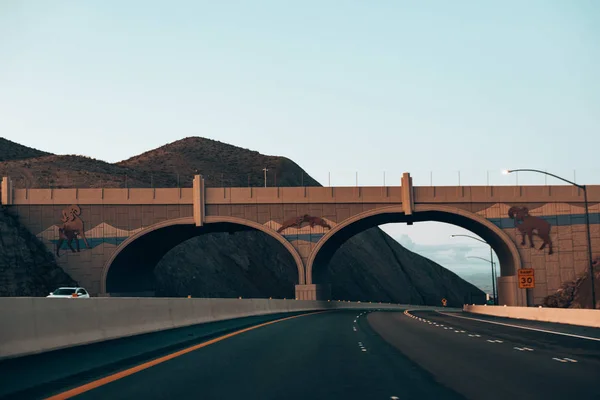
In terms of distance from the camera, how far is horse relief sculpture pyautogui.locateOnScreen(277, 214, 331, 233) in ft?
240

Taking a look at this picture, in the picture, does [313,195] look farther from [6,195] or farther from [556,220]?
[6,195]

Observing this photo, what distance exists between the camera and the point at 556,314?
123 feet

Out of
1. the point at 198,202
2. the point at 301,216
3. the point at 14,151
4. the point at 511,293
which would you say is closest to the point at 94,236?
the point at 198,202

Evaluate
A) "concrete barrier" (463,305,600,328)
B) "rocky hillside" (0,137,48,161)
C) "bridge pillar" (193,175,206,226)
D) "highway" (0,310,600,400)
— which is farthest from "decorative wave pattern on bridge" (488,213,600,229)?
"rocky hillside" (0,137,48,161)

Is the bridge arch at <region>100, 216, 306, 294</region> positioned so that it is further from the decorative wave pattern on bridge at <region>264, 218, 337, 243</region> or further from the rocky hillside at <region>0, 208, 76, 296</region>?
the rocky hillside at <region>0, 208, 76, 296</region>

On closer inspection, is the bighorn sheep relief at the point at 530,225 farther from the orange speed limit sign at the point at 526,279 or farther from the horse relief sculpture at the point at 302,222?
the orange speed limit sign at the point at 526,279

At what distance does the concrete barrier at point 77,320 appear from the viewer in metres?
11.2

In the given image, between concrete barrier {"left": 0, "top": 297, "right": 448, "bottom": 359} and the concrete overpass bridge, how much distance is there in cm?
4657

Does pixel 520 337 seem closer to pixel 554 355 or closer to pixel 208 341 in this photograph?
pixel 554 355

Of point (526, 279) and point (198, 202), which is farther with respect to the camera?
point (198, 202)

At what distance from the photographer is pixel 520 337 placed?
2395 cm

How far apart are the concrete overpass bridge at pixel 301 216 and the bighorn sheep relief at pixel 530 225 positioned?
93mm

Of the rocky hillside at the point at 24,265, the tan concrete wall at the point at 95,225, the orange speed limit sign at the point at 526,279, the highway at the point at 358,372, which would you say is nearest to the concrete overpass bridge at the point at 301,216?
the tan concrete wall at the point at 95,225

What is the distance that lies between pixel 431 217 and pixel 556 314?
40.8 m
